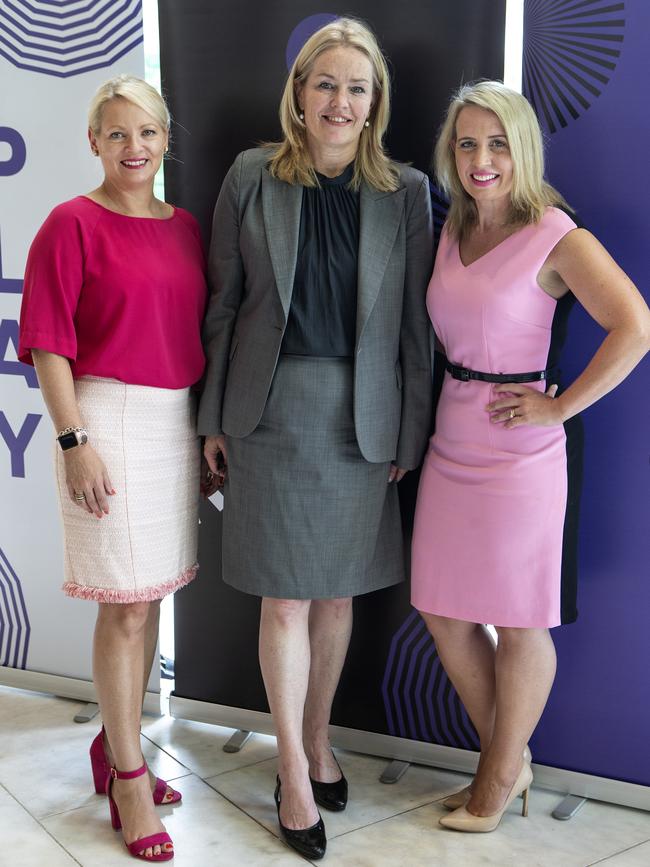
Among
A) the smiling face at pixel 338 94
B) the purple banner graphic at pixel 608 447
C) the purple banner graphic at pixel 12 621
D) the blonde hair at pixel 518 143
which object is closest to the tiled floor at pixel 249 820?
the purple banner graphic at pixel 608 447

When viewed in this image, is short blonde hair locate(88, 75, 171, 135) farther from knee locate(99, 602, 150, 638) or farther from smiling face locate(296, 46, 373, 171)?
knee locate(99, 602, 150, 638)

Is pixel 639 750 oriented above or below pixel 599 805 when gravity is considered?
above

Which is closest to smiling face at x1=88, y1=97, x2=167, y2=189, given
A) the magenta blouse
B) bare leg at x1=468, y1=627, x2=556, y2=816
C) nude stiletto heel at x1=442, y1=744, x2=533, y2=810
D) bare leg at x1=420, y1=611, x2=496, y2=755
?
the magenta blouse

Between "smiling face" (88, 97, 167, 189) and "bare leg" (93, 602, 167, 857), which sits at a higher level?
"smiling face" (88, 97, 167, 189)

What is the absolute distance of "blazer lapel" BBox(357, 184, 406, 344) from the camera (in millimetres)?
2531

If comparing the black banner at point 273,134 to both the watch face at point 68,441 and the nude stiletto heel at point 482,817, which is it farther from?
the watch face at point 68,441

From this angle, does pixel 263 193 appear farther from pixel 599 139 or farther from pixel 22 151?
pixel 22 151

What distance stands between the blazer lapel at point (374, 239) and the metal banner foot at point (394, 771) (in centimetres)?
135

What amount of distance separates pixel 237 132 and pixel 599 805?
2.19 metres

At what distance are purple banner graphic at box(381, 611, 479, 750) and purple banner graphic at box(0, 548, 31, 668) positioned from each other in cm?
133

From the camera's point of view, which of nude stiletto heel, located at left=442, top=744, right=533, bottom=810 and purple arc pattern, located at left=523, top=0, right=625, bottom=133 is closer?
purple arc pattern, located at left=523, top=0, right=625, bottom=133

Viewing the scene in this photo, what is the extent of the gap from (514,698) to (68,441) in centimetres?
130

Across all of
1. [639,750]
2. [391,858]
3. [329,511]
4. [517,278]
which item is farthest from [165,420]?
[639,750]

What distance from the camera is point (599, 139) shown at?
8.68ft
